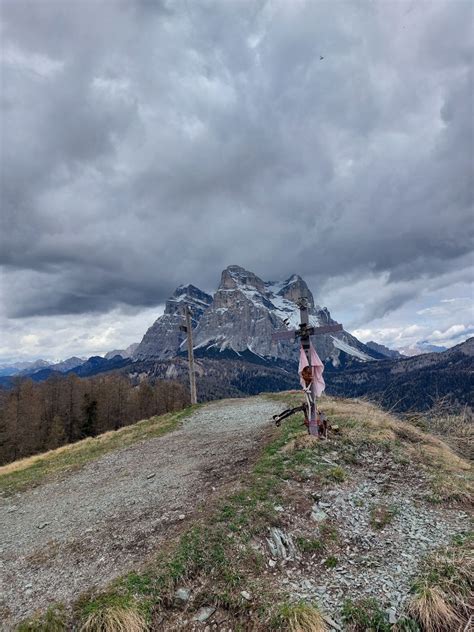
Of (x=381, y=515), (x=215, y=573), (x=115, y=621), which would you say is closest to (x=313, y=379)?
(x=381, y=515)

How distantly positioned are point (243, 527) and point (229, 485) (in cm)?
258

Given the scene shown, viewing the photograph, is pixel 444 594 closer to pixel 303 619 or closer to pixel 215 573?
pixel 303 619

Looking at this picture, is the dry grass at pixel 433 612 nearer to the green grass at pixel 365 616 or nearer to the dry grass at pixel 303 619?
the green grass at pixel 365 616

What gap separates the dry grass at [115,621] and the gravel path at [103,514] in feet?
3.83

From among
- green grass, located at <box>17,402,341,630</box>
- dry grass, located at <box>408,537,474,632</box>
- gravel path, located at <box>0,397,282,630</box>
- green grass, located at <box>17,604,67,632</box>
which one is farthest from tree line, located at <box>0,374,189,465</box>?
dry grass, located at <box>408,537,474,632</box>

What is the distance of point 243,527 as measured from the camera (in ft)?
26.1

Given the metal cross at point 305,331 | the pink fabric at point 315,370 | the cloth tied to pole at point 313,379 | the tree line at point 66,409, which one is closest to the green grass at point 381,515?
the cloth tied to pole at point 313,379

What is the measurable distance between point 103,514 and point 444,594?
8700mm

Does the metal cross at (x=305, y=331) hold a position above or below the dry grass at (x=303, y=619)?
above

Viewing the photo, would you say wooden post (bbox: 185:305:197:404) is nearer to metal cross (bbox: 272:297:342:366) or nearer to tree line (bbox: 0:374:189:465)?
Result: metal cross (bbox: 272:297:342:366)

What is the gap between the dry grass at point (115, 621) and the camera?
5.75 meters

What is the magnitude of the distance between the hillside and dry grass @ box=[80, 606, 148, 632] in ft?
0.06

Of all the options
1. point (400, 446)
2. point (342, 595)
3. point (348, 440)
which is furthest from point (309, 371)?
point (342, 595)

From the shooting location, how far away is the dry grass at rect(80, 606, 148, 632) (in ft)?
18.9
